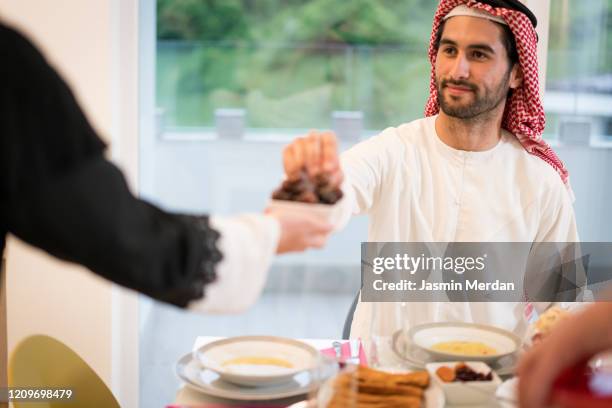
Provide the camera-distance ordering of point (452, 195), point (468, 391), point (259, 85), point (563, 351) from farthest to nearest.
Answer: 1. point (259, 85)
2. point (452, 195)
3. point (468, 391)
4. point (563, 351)

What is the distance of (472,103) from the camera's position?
2.62 m

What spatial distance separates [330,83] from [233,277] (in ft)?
7.25

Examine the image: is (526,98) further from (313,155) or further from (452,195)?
(313,155)

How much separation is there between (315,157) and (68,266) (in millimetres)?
1557

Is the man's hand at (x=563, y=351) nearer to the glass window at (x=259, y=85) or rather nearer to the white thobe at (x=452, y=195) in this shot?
the white thobe at (x=452, y=195)

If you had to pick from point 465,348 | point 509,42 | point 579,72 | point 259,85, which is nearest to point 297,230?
point 465,348

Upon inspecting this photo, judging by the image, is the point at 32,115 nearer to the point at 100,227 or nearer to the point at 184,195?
the point at 100,227

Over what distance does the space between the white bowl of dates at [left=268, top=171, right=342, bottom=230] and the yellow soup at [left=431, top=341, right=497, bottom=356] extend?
0.40 m

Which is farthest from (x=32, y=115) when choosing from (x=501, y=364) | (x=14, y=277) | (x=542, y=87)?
(x=542, y=87)

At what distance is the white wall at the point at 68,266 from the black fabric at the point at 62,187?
6.07 feet

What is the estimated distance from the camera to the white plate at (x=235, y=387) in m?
1.54

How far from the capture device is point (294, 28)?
3248 millimetres

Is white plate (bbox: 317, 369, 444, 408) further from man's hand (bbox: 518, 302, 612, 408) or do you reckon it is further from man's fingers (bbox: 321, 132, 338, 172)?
man's hand (bbox: 518, 302, 612, 408)

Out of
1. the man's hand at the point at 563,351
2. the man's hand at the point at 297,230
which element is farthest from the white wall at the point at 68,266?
the man's hand at the point at 563,351
